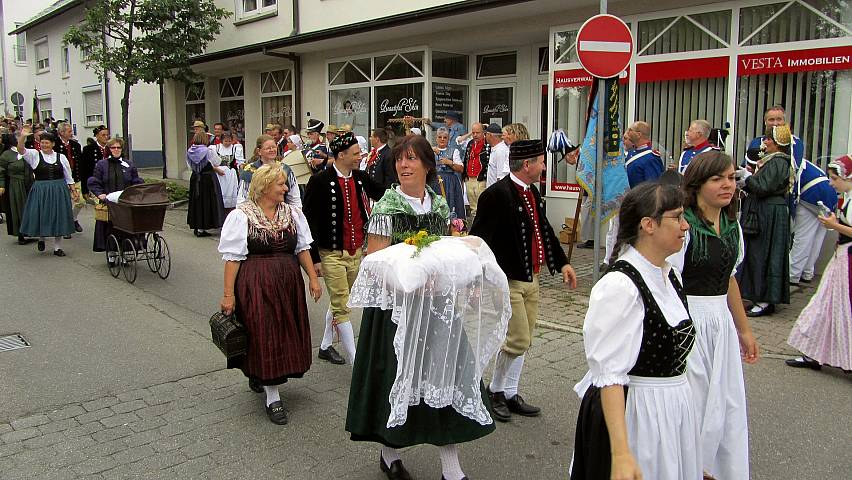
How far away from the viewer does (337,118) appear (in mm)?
16891

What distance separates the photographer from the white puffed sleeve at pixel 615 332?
8.11ft

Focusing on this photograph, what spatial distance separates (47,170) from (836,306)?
11081mm

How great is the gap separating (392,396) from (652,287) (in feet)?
4.72

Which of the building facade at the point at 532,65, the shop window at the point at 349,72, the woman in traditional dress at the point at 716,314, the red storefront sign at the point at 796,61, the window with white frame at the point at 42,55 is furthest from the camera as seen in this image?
the window with white frame at the point at 42,55

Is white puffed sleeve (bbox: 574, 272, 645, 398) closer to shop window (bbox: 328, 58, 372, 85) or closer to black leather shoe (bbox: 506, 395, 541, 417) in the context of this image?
black leather shoe (bbox: 506, 395, 541, 417)

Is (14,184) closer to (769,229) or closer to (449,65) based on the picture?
(449,65)

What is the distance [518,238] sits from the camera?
459 cm

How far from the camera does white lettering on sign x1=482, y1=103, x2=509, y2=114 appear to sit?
13.9 m

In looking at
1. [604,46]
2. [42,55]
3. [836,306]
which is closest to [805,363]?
[836,306]

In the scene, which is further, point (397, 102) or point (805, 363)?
point (397, 102)

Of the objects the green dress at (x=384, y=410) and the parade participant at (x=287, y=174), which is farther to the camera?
the parade participant at (x=287, y=174)

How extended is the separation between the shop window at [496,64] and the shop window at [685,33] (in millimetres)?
3528

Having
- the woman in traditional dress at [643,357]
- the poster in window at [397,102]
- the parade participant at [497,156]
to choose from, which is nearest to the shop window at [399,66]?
the poster in window at [397,102]

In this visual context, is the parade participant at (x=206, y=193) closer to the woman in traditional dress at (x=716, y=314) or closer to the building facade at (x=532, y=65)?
the building facade at (x=532, y=65)
